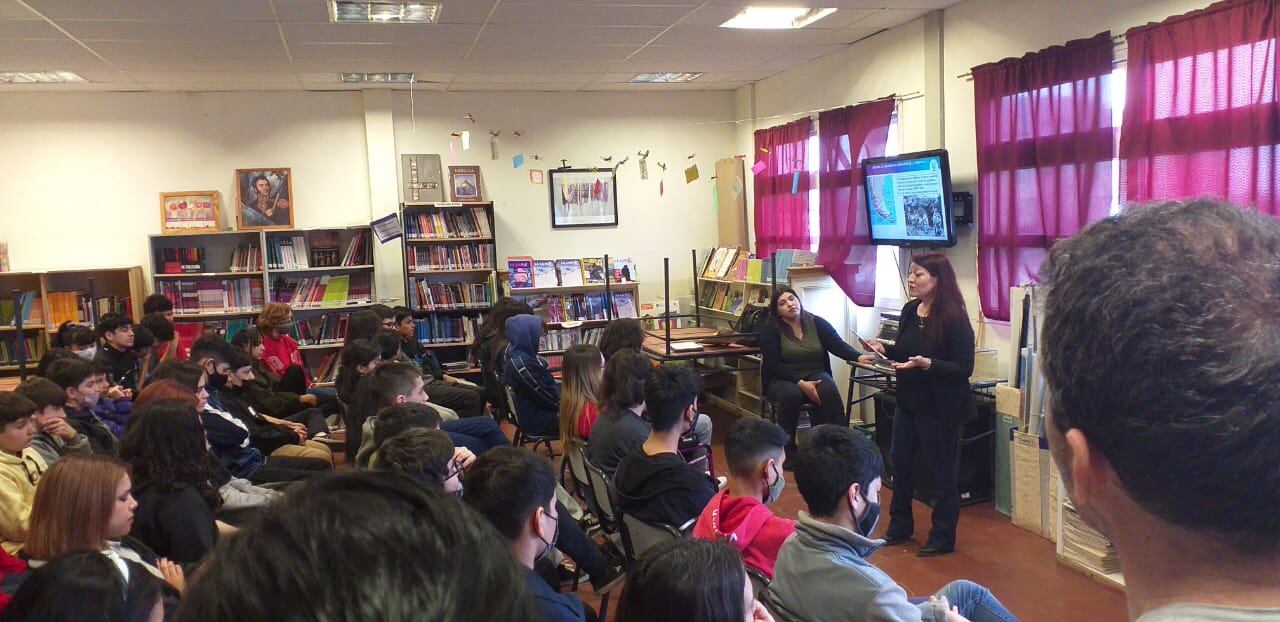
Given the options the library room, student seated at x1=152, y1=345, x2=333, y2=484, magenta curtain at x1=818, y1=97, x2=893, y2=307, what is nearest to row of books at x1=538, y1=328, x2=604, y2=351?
the library room

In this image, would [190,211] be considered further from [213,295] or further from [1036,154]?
[1036,154]

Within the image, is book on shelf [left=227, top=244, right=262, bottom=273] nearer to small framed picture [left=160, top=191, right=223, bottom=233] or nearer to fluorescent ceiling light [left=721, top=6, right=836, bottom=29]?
small framed picture [left=160, top=191, right=223, bottom=233]

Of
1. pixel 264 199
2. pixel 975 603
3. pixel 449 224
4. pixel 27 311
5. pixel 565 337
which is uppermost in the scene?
pixel 264 199

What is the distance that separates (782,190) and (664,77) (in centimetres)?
155

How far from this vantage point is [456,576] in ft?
1.63

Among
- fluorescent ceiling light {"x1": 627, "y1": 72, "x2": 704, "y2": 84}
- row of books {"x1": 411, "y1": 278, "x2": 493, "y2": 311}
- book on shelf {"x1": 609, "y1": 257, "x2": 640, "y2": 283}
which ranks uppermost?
fluorescent ceiling light {"x1": 627, "y1": 72, "x2": 704, "y2": 84}

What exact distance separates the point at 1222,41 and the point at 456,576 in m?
4.06

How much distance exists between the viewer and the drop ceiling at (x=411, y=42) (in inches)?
192

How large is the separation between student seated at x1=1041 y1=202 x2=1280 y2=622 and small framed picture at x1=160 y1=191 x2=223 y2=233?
7959 millimetres

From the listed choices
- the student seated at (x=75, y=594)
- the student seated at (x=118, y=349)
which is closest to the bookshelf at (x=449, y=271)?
the student seated at (x=118, y=349)

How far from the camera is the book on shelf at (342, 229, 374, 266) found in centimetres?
775

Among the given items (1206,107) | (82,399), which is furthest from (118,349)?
(1206,107)

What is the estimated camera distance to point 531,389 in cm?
515

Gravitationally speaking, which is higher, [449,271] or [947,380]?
[449,271]
